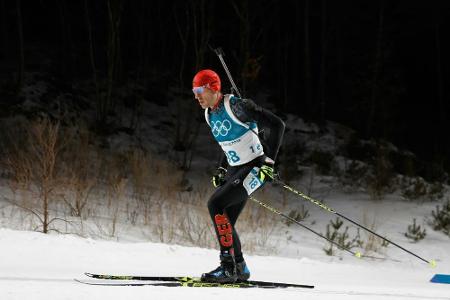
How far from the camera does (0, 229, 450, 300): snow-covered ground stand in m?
4.00

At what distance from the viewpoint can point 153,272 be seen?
5258mm

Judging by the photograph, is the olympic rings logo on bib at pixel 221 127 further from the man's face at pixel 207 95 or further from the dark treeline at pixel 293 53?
the dark treeline at pixel 293 53

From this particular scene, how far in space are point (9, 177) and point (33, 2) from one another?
1765cm

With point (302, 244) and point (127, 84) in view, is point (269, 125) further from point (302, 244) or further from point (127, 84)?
point (127, 84)

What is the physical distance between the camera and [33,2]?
24.6 m

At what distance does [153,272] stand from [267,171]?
1.63 m

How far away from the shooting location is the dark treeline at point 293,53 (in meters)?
19.5

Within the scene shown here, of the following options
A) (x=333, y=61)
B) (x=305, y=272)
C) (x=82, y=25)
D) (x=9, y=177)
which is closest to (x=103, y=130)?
(x=9, y=177)

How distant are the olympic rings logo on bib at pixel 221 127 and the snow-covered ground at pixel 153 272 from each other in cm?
128

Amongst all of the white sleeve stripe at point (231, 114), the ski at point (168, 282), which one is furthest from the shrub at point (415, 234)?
the white sleeve stripe at point (231, 114)

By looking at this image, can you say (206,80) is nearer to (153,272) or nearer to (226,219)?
(226,219)

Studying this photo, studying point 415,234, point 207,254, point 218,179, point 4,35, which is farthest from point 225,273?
point 4,35

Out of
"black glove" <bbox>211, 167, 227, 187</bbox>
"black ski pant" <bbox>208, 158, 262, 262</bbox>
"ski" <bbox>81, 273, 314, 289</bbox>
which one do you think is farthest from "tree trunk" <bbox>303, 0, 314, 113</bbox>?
"ski" <bbox>81, 273, 314, 289</bbox>

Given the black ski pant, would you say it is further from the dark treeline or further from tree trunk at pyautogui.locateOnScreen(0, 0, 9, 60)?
tree trunk at pyautogui.locateOnScreen(0, 0, 9, 60)
